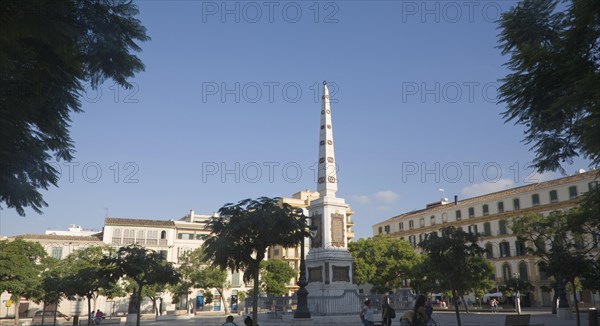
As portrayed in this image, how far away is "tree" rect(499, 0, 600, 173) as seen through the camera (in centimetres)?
898

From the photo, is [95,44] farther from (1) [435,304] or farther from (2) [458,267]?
(1) [435,304]

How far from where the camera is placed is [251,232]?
59.2ft

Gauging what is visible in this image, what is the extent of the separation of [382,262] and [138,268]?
36.9 metres

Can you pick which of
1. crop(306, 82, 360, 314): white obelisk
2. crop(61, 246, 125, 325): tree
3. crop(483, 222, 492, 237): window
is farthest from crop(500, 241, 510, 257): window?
crop(61, 246, 125, 325): tree

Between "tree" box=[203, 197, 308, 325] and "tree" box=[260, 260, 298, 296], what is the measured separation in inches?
1537

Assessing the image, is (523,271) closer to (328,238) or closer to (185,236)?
(328,238)

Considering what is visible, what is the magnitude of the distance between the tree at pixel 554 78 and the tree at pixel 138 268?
1586 cm

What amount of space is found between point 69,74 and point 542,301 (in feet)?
193

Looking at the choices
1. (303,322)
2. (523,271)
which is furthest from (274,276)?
(303,322)

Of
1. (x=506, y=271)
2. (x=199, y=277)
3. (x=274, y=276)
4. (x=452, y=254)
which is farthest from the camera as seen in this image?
(x=506, y=271)

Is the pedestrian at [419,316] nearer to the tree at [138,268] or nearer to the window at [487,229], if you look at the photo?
the tree at [138,268]

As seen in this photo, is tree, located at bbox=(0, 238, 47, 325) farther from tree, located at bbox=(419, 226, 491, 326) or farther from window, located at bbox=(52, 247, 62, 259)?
tree, located at bbox=(419, 226, 491, 326)

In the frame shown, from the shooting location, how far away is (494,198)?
6166 centimetres

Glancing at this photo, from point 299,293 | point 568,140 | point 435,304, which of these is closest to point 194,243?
point 435,304
